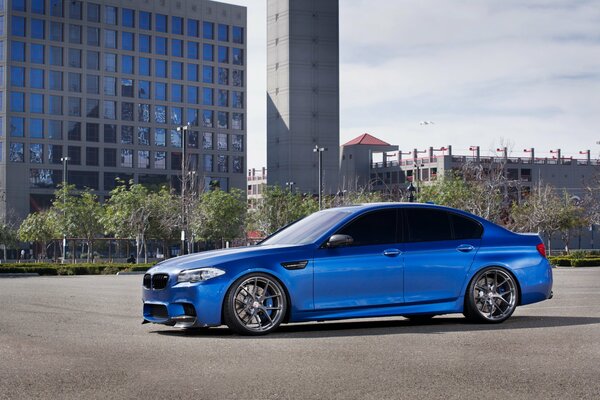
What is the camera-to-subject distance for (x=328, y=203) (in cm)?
10125

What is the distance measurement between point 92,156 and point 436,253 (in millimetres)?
103026

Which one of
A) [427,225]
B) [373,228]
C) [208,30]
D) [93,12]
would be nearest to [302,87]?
[208,30]

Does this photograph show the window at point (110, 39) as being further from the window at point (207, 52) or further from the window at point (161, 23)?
the window at point (207, 52)

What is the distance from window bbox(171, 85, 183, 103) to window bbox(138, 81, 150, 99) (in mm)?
3225

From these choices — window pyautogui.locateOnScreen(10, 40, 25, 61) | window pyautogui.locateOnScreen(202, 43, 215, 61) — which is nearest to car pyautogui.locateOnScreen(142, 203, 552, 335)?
window pyautogui.locateOnScreen(10, 40, 25, 61)

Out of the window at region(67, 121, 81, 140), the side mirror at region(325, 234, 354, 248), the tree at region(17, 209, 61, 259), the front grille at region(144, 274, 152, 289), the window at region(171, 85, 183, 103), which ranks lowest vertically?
the front grille at region(144, 274, 152, 289)

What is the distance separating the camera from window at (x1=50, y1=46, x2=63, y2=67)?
362 feet

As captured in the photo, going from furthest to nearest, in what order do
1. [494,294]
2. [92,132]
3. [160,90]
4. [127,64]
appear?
1. [160,90]
2. [127,64]
3. [92,132]
4. [494,294]

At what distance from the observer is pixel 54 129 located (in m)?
110

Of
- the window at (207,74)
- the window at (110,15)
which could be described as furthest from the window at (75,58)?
the window at (207,74)

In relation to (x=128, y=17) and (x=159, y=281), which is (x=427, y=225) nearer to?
(x=159, y=281)

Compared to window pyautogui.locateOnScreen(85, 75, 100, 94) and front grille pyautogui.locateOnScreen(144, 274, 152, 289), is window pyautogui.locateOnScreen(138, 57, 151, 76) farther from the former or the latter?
front grille pyautogui.locateOnScreen(144, 274, 152, 289)

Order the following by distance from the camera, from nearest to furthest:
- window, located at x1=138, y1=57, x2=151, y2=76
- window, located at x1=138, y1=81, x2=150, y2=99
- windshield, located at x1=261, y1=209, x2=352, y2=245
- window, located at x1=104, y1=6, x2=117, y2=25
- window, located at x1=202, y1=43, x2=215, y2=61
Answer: windshield, located at x1=261, y1=209, x2=352, y2=245
window, located at x1=104, y1=6, x2=117, y2=25
window, located at x1=138, y1=81, x2=150, y2=99
window, located at x1=138, y1=57, x2=151, y2=76
window, located at x1=202, y1=43, x2=215, y2=61

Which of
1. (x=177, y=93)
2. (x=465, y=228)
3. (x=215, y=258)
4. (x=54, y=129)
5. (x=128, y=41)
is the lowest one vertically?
(x=215, y=258)
